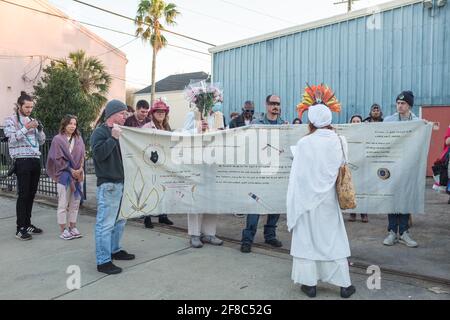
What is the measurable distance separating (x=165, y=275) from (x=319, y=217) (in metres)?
1.70

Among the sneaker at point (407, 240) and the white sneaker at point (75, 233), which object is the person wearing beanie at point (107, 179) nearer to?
the white sneaker at point (75, 233)

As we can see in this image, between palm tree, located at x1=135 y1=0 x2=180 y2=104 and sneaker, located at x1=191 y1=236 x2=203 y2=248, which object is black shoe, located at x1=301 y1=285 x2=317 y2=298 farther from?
palm tree, located at x1=135 y1=0 x2=180 y2=104

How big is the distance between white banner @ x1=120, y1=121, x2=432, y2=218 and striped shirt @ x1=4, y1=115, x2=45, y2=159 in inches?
75.2

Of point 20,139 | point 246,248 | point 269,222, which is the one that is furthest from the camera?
point 20,139

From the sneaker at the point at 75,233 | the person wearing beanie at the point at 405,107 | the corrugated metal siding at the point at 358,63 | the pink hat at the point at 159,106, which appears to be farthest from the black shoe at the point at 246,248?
the corrugated metal siding at the point at 358,63

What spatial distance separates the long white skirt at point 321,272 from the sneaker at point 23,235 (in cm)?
396

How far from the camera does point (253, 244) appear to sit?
18.0 feet

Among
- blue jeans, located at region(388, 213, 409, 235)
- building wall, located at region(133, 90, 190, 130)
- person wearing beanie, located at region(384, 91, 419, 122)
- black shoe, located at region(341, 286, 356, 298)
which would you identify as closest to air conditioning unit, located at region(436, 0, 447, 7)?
person wearing beanie, located at region(384, 91, 419, 122)

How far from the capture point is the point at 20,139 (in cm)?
577

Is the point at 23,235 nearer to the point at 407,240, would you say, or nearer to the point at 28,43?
the point at 407,240

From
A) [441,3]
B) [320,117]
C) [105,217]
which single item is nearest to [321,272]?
[320,117]

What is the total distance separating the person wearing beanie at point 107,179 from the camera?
4375 mm

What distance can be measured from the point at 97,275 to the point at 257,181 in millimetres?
2180
